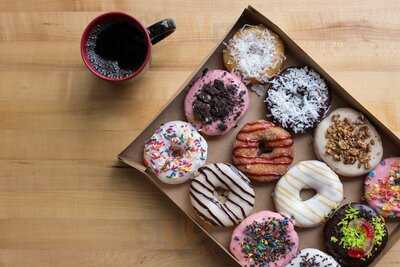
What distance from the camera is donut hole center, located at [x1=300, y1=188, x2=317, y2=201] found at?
176 cm

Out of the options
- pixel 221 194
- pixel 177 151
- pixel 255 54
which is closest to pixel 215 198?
pixel 221 194

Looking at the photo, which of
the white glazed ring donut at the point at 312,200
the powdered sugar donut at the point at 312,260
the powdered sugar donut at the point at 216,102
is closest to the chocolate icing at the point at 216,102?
the powdered sugar donut at the point at 216,102

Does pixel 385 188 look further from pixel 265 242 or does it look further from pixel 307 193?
pixel 265 242

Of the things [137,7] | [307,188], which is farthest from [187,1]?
[307,188]

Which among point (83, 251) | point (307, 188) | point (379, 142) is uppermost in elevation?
point (379, 142)

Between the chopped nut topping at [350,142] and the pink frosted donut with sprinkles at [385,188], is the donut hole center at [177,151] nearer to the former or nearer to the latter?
the chopped nut topping at [350,142]

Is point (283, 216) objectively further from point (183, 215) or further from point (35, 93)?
point (35, 93)

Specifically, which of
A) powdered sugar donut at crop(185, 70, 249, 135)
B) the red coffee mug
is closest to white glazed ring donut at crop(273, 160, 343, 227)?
powdered sugar donut at crop(185, 70, 249, 135)

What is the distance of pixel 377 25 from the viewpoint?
1794 millimetres

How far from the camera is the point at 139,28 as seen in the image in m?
1.64

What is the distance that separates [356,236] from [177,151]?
0.51 meters

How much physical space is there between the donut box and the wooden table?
4 centimetres

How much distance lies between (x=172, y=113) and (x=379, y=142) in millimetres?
552

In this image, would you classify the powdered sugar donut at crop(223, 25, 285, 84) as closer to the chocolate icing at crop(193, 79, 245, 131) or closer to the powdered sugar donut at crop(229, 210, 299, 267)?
the chocolate icing at crop(193, 79, 245, 131)
